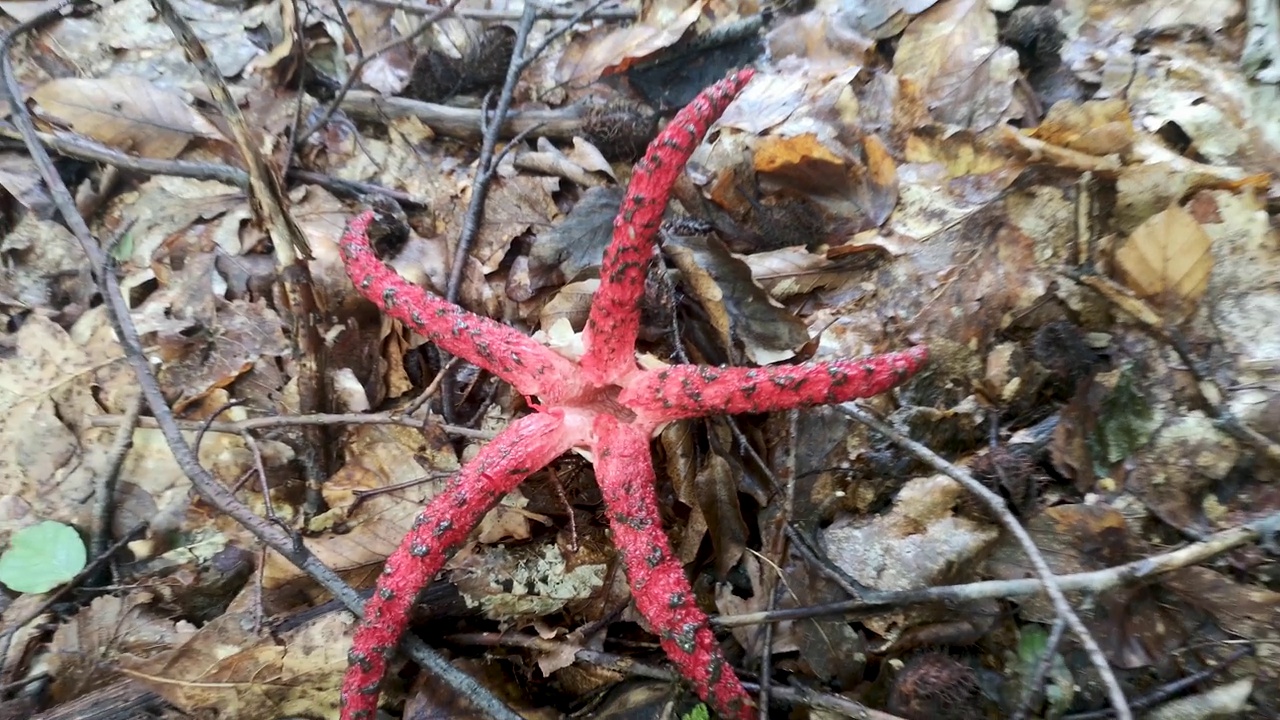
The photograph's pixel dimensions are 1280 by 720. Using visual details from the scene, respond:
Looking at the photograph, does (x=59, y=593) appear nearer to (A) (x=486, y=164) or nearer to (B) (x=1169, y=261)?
(A) (x=486, y=164)

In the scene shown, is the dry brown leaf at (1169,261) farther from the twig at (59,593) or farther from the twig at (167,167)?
the twig at (59,593)

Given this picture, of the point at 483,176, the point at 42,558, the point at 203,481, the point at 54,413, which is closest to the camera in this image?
the point at 203,481

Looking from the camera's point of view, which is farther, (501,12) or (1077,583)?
(501,12)

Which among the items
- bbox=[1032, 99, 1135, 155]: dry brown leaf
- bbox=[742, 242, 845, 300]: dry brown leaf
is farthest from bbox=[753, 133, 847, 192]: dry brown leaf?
bbox=[1032, 99, 1135, 155]: dry brown leaf

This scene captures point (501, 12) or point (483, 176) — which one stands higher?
point (501, 12)

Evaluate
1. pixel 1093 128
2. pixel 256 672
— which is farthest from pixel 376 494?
pixel 1093 128

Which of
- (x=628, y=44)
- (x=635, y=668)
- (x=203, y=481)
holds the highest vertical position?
(x=628, y=44)

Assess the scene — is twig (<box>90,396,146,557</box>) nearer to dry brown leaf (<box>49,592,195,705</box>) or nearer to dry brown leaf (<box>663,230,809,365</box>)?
dry brown leaf (<box>49,592,195,705</box>)
